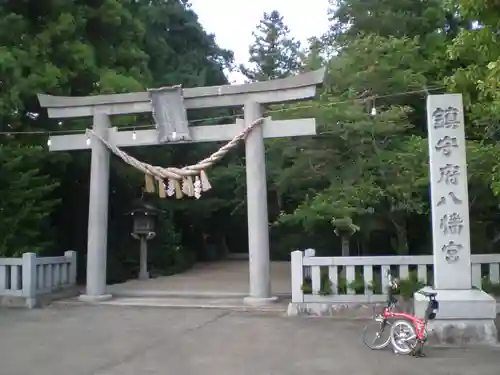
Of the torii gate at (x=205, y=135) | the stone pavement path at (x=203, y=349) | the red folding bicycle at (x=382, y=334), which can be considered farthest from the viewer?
the torii gate at (x=205, y=135)

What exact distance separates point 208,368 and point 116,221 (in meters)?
13.6

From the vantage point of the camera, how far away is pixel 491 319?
798cm

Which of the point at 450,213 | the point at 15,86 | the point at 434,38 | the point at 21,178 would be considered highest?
the point at 434,38

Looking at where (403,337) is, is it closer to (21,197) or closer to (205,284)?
(205,284)

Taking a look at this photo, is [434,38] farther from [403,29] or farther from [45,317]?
[45,317]

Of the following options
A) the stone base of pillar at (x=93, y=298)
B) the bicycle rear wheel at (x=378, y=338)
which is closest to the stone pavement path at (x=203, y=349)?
the bicycle rear wheel at (x=378, y=338)

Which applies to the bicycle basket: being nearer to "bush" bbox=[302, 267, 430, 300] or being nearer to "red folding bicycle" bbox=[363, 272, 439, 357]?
"red folding bicycle" bbox=[363, 272, 439, 357]

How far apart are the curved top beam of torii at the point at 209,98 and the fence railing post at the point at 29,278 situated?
342 centimetres

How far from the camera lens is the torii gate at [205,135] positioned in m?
11.9

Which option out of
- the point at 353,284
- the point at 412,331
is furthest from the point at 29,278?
the point at 412,331

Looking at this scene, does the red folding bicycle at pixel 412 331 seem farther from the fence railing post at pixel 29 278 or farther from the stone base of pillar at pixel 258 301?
the fence railing post at pixel 29 278

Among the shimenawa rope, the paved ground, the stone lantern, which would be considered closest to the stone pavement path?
the shimenawa rope

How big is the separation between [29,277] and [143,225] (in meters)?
6.51

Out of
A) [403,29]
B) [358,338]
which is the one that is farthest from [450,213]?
[403,29]
